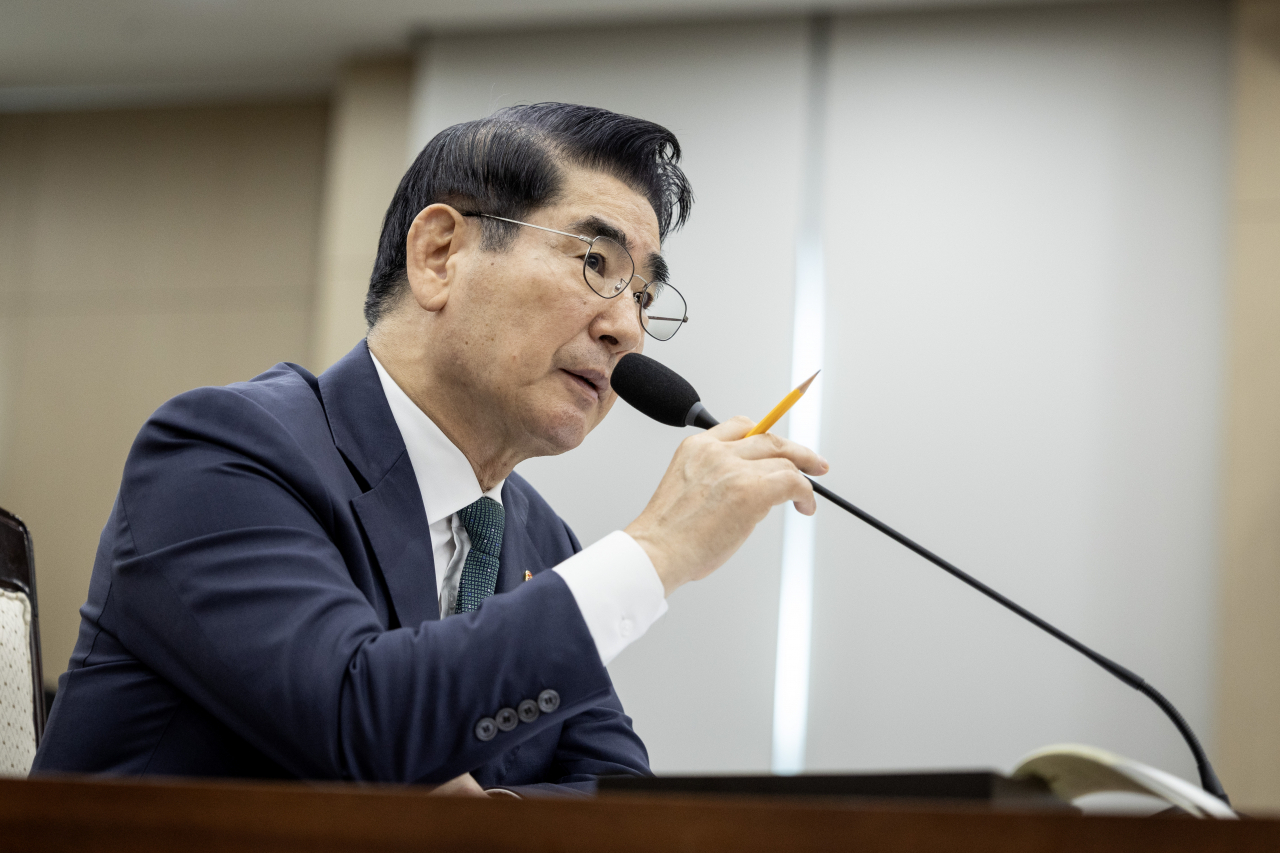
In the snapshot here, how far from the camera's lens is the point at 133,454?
1.00 metres

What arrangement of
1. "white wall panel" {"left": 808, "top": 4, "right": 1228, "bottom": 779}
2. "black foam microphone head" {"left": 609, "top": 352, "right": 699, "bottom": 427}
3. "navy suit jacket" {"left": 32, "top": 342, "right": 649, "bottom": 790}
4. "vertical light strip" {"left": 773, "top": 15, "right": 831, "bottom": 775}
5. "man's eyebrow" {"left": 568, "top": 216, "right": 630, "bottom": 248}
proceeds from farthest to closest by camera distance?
"vertical light strip" {"left": 773, "top": 15, "right": 831, "bottom": 775}, "white wall panel" {"left": 808, "top": 4, "right": 1228, "bottom": 779}, "man's eyebrow" {"left": 568, "top": 216, "right": 630, "bottom": 248}, "black foam microphone head" {"left": 609, "top": 352, "right": 699, "bottom": 427}, "navy suit jacket" {"left": 32, "top": 342, "right": 649, "bottom": 790}

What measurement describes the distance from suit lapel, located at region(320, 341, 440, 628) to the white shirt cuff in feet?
0.79

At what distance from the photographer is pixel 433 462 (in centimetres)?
125

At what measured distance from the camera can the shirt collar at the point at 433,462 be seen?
123 cm

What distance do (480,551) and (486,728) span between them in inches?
17.3

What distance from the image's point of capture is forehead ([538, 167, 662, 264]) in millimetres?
1314

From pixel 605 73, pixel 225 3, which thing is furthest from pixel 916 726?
pixel 225 3

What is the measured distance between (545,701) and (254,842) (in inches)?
13.9

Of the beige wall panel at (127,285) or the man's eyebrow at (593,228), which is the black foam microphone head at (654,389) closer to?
the man's eyebrow at (593,228)

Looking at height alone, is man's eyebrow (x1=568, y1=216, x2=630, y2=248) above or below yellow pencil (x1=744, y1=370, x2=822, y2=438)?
above

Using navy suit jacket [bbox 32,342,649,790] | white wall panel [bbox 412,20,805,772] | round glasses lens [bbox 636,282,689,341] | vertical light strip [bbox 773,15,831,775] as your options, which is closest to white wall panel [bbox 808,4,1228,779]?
vertical light strip [bbox 773,15,831,775]

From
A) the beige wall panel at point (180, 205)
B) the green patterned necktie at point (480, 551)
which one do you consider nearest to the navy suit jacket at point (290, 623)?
the green patterned necktie at point (480, 551)

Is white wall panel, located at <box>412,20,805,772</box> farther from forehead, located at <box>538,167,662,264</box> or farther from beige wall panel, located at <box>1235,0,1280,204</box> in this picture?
forehead, located at <box>538,167,662,264</box>

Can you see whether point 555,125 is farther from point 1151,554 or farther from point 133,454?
point 1151,554
